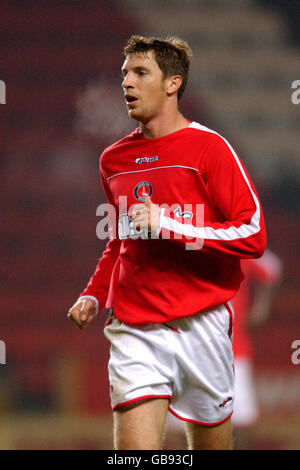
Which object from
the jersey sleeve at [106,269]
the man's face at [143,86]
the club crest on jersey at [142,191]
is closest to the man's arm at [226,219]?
the club crest on jersey at [142,191]

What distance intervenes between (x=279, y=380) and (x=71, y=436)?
185 cm

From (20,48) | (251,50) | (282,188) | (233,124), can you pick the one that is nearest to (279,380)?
(282,188)

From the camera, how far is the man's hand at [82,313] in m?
2.53

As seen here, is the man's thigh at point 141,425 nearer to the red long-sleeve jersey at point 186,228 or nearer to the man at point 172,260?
the man at point 172,260

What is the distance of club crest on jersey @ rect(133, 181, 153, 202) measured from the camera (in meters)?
2.40

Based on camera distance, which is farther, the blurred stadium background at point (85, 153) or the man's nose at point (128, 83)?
the blurred stadium background at point (85, 153)

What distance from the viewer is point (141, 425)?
219 cm

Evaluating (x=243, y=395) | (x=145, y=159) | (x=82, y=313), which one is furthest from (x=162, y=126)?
(x=243, y=395)

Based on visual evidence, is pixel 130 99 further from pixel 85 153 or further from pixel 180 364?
pixel 85 153

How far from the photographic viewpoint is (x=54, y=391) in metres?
5.91

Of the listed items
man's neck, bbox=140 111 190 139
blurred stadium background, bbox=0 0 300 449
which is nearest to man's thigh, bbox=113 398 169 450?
man's neck, bbox=140 111 190 139

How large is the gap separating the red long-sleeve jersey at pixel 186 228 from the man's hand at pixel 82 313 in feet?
0.37

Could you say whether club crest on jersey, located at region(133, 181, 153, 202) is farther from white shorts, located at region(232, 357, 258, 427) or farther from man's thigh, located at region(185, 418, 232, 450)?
white shorts, located at region(232, 357, 258, 427)

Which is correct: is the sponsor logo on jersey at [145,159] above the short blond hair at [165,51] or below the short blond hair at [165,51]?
below
